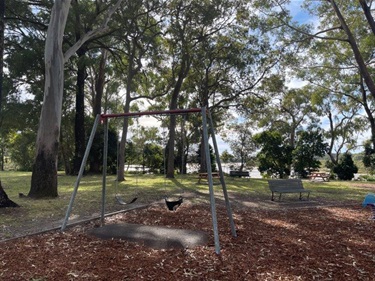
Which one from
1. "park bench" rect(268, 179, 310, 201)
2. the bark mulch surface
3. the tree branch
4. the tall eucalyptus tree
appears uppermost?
the tree branch

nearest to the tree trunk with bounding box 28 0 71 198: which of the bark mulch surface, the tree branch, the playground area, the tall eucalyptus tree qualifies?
the tall eucalyptus tree

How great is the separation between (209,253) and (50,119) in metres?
6.86

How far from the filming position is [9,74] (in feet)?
56.6

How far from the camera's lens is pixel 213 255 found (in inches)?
155

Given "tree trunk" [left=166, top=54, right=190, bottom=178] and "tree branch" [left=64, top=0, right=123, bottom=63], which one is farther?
"tree trunk" [left=166, top=54, right=190, bottom=178]

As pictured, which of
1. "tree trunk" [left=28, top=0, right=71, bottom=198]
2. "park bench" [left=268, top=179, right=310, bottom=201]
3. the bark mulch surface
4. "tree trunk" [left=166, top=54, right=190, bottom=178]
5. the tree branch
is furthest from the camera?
"tree trunk" [left=166, top=54, right=190, bottom=178]

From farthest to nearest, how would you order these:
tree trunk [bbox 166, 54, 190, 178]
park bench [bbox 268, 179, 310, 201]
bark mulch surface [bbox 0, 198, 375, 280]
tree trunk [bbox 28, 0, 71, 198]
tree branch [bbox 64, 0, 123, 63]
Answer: tree trunk [bbox 166, 54, 190, 178] < tree branch [bbox 64, 0, 123, 63] < park bench [bbox 268, 179, 310, 201] < tree trunk [bbox 28, 0, 71, 198] < bark mulch surface [bbox 0, 198, 375, 280]

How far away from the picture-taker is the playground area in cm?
338

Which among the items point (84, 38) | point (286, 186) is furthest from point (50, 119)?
point (286, 186)

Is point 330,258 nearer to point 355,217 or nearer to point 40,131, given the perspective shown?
point 355,217

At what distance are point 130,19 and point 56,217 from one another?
39.5 feet

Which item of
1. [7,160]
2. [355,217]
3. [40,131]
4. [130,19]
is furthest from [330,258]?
[7,160]

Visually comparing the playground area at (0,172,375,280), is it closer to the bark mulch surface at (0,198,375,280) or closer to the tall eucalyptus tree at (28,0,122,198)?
the bark mulch surface at (0,198,375,280)

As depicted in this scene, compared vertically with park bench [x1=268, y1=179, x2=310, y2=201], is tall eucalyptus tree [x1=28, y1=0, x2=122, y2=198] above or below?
above
